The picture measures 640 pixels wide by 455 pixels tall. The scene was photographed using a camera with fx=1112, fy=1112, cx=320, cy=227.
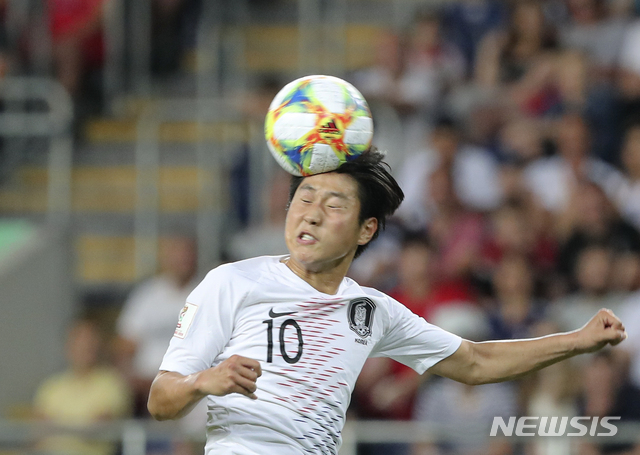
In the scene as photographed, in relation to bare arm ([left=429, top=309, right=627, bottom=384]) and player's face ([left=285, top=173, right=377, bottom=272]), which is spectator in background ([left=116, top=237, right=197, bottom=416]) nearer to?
bare arm ([left=429, top=309, right=627, bottom=384])

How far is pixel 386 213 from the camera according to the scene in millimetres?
3980

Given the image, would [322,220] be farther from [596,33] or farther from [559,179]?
[596,33]

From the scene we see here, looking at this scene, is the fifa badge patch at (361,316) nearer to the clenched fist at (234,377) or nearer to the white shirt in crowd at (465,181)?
the clenched fist at (234,377)

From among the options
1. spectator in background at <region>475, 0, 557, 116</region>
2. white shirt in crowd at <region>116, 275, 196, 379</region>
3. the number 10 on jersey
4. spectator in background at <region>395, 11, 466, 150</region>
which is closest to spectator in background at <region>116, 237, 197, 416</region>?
white shirt in crowd at <region>116, 275, 196, 379</region>

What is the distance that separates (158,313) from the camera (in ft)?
25.8

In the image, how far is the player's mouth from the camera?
370 cm

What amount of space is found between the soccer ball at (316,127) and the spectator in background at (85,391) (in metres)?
4.06

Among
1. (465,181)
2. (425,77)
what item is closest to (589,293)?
(465,181)

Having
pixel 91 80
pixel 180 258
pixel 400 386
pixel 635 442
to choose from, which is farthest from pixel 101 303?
pixel 635 442

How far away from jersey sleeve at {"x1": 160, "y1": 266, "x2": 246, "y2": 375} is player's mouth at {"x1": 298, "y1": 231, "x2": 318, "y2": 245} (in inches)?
10.1

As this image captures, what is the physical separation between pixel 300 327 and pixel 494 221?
13.8 ft

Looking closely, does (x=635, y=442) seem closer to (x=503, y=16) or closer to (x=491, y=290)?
(x=491, y=290)

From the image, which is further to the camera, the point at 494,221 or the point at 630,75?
the point at 630,75

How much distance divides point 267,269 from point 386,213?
0.50 metres
